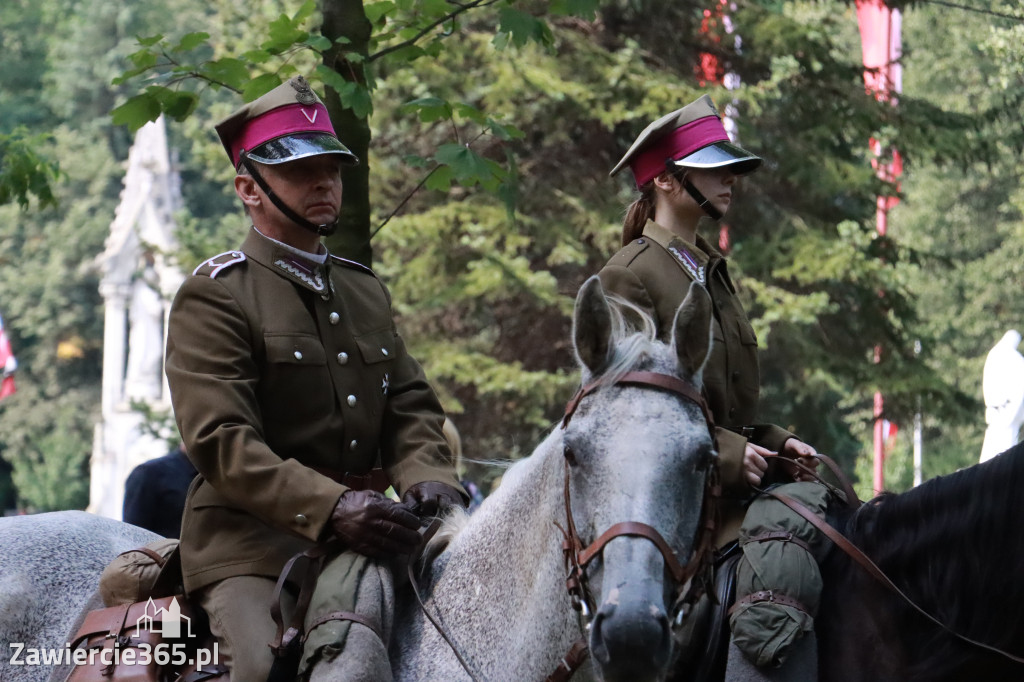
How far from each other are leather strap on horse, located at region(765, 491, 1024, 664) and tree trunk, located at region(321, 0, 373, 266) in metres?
2.60

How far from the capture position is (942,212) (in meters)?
35.9

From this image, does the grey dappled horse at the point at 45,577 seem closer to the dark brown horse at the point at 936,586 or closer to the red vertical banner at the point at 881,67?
the dark brown horse at the point at 936,586

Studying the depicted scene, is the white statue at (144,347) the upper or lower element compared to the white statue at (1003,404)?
lower

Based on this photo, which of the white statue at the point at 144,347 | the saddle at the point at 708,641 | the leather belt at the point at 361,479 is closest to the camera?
the leather belt at the point at 361,479

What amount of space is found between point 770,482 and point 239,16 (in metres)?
14.2

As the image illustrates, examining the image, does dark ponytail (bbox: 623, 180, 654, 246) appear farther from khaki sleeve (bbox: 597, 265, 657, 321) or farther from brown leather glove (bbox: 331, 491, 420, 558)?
brown leather glove (bbox: 331, 491, 420, 558)

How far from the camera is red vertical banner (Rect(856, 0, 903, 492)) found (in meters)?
16.8

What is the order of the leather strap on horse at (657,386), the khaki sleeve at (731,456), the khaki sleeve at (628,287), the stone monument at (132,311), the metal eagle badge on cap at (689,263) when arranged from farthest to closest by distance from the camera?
1. the stone monument at (132,311)
2. the metal eagle badge on cap at (689,263)
3. the khaki sleeve at (628,287)
4. the khaki sleeve at (731,456)
5. the leather strap on horse at (657,386)

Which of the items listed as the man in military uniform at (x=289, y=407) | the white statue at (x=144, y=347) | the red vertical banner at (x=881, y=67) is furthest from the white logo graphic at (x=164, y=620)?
the white statue at (x=144, y=347)

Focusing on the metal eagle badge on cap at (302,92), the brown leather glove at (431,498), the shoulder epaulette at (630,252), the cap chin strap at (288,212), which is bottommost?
the brown leather glove at (431,498)

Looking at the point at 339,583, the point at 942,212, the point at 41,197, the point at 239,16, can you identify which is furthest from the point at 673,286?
the point at 942,212

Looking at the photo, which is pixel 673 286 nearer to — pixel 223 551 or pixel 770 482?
pixel 770 482

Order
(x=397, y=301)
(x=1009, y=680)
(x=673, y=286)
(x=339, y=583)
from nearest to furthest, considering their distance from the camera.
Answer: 1. (x=339, y=583)
2. (x=1009, y=680)
3. (x=673, y=286)
4. (x=397, y=301)

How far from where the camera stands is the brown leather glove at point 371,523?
393 centimetres
